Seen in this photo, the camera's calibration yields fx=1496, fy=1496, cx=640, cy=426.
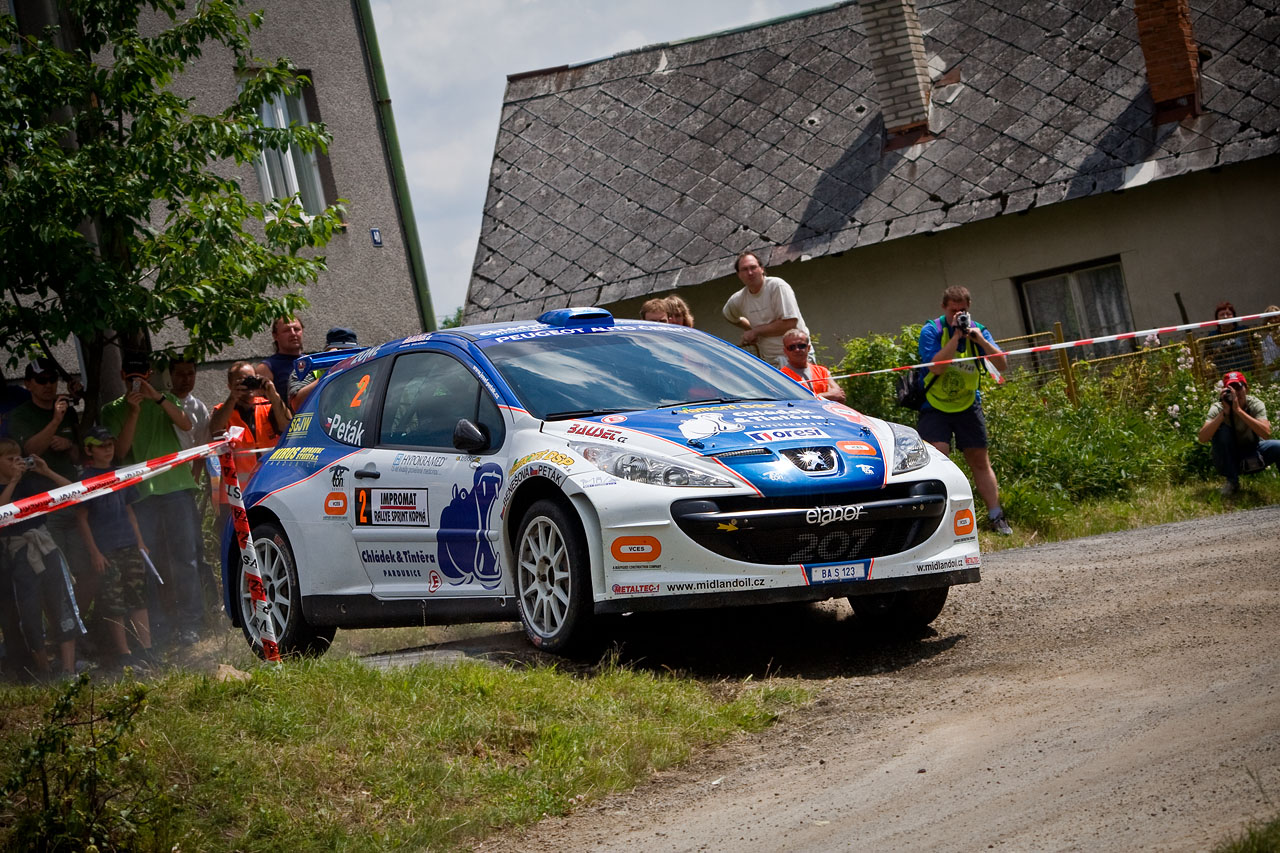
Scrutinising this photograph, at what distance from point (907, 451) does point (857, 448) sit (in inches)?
14.6

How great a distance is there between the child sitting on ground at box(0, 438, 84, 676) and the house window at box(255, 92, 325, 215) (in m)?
11.1

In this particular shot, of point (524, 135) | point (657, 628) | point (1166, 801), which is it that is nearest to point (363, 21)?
point (524, 135)

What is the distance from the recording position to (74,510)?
21.5 feet

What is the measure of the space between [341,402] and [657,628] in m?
2.32

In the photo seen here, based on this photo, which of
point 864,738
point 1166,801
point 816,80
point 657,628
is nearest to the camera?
point 1166,801

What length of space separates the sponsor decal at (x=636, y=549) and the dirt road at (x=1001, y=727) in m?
0.79

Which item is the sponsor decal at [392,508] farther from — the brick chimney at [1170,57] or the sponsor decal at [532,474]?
the brick chimney at [1170,57]

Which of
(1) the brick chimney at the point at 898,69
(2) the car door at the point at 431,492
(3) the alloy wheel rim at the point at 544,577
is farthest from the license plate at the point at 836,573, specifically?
(1) the brick chimney at the point at 898,69

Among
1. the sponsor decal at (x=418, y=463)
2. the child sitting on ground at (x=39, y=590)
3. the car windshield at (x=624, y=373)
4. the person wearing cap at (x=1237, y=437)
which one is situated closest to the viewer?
the child sitting on ground at (x=39, y=590)

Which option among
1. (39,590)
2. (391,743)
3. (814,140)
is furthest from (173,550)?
(814,140)

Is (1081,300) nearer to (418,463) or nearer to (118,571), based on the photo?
(418,463)

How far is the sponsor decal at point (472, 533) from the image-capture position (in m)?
7.55

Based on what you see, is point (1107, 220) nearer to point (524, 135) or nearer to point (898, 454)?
point (524, 135)

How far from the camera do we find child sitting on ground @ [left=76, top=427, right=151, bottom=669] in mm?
6633
